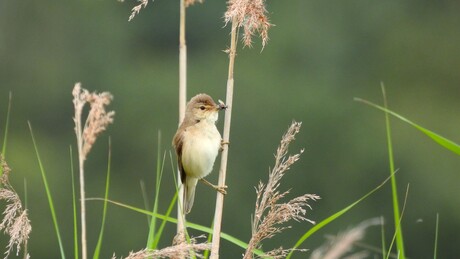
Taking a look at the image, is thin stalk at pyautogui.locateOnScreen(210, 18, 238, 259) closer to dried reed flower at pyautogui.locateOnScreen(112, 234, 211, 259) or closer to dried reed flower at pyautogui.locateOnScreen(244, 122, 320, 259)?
dried reed flower at pyautogui.locateOnScreen(244, 122, 320, 259)

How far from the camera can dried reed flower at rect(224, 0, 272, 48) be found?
151 inches

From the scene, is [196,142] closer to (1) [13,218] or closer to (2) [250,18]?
(2) [250,18]

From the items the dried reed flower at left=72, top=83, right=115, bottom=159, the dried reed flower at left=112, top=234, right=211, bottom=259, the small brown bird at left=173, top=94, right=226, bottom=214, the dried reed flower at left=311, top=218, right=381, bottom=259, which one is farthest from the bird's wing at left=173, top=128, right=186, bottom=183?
the dried reed flower at left=311, top=218, right=381, bottom=259

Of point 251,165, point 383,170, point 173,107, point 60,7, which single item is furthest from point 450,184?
point 60,7

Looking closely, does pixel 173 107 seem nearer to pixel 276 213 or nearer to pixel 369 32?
pixel 369 32

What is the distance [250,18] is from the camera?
389cm

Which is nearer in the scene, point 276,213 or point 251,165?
point 276,213

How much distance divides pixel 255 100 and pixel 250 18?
2781 cm

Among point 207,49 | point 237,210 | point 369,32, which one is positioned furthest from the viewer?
point 369,32

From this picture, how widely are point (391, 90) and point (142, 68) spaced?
697 cm

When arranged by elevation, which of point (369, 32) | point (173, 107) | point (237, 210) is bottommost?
point (237, 210)

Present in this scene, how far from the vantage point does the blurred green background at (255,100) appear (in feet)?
95.2

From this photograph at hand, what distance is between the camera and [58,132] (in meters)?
32.9

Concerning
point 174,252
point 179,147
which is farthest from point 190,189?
point 174,252
